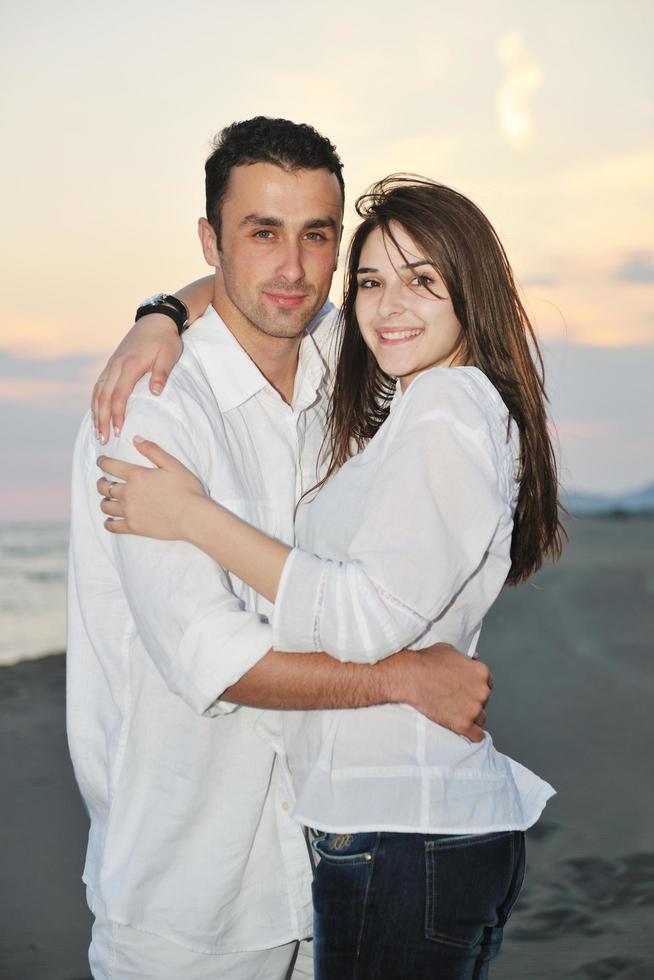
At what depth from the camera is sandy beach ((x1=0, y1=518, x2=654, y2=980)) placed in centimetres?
405

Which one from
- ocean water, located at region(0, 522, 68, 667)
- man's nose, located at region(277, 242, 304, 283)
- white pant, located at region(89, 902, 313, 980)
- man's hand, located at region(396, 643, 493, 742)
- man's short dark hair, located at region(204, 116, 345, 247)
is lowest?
ocean water, located at region(0, 522, 68, 667)

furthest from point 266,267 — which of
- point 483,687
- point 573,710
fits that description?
point 573,710

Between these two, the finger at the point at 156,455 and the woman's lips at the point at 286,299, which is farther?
the woman's lips at the point at 286,299

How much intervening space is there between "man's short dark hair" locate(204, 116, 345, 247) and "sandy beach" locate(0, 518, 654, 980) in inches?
45.5

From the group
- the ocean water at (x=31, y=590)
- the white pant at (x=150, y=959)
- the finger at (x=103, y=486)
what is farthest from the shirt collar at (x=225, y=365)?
the ocean water at (x=31, y=590)

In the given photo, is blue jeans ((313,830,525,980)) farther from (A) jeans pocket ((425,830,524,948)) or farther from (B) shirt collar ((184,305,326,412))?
(B) shirt collar ((184,305,326,412))

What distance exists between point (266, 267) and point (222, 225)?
17cm

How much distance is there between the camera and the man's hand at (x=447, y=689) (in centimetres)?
191

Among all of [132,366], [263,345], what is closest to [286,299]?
[263,345]

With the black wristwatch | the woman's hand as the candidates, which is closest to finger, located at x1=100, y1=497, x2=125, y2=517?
the woman's hand

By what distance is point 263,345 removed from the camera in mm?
2521

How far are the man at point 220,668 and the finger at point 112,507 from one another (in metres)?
0.05

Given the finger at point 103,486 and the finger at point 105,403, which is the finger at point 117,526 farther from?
the finger at point 105,403

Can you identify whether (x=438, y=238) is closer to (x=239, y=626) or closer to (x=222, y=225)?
(x=222, y=225)
